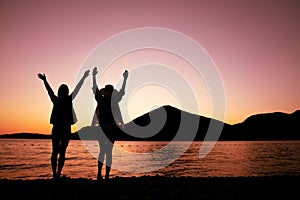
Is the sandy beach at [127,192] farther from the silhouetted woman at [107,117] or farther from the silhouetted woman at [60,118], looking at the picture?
the silhouetted woman at [107,117]

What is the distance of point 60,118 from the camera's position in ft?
34.8

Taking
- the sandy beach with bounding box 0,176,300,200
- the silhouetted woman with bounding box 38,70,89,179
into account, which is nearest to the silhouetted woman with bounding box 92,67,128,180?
the silhouetted woman with bounding box 38,70,89,179

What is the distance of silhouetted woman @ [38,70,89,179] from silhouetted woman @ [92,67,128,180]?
106cm

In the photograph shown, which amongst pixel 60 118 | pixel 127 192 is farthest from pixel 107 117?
pixel 127 192

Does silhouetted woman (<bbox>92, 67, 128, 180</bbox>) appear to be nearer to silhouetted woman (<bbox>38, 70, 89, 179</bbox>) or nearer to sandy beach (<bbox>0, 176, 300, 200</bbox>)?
silhouetted woman (<bbox>38, 70, 89, 179</bbox>)

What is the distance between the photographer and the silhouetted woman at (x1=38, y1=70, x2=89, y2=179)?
10.6 meters

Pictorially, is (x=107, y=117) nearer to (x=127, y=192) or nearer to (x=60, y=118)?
(x=60, y=118)

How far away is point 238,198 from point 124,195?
133 inches

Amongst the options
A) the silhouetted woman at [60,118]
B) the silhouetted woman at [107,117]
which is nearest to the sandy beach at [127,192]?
the silhouetted woman at [60,118]

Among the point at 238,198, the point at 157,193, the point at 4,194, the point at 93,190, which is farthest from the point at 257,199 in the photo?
the point at 4,194

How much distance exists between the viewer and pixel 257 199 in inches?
331

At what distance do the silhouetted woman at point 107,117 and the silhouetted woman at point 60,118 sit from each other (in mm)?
1056

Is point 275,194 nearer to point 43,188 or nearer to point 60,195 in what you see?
point 60,195

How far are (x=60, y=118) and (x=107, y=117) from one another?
1.87 metres
